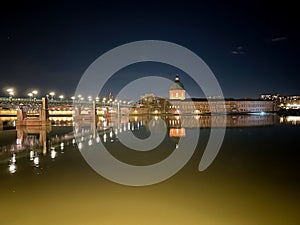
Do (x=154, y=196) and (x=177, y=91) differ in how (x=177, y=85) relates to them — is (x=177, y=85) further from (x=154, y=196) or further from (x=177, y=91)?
(x=154, y=196)

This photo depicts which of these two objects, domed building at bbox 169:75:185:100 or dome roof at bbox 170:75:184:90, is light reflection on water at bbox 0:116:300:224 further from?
dome roof at bbox 170:75:184:90

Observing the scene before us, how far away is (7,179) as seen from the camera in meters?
9.66

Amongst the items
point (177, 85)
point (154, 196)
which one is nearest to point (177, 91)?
point (177, 85)

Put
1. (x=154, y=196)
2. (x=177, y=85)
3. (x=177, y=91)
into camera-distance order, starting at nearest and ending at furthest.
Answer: (x=154, y=196), (x=177, y=91), (x=177, y=85)

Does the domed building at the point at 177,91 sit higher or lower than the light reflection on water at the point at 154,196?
higher

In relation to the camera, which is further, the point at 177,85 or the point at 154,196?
the point at 177,85

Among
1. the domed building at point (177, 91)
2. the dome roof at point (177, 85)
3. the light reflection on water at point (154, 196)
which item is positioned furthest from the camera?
the dome roof at point (177, 85)

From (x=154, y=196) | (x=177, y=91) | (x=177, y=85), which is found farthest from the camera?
(x=177, y=85)

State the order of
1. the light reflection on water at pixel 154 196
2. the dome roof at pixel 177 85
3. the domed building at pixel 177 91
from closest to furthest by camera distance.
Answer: the light reflection on water at pixel 154 196 < the domed building at pixel 177 91 < the dome roof at pixel 177 85

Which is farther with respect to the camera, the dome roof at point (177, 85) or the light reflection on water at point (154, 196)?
the dome roof at point (177, 85)

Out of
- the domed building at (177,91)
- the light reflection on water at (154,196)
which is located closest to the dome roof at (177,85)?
the domed building at (177,91)

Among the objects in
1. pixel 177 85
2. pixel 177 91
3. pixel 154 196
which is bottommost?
pixel 154 196

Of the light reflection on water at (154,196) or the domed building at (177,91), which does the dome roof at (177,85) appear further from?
the light reflection on water at (154,196)

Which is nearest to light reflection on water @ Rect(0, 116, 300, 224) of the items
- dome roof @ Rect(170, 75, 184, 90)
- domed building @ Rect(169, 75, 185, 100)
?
domed building @ Rect(169, 75, 185, 100)
